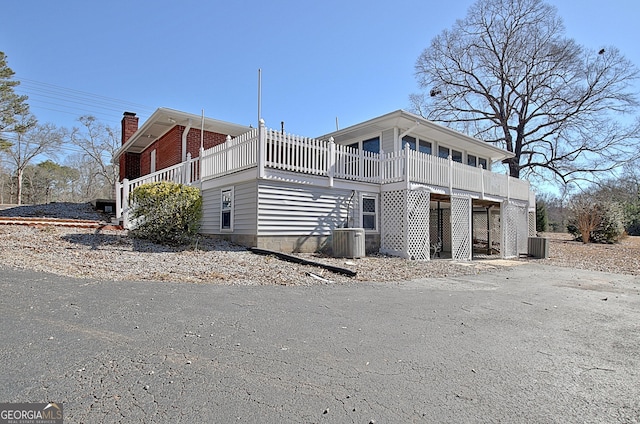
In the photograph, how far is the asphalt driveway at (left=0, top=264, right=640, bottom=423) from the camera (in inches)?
92.3

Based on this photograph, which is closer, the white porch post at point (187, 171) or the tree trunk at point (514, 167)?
the white porch post at point (187, 171)

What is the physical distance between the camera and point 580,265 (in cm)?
1206

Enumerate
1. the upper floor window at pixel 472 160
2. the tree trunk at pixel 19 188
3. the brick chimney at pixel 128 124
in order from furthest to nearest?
the tree trunk at pixel 19 188 < the brick chimney at pixel 128 124 < the upper floor window at pixel 472 160

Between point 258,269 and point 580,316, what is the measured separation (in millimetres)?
5543

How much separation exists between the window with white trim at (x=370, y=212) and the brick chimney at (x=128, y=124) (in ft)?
48.4

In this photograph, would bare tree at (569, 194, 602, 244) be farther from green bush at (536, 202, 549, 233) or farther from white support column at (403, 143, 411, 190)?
white support column at (403, 143, 411, 190)

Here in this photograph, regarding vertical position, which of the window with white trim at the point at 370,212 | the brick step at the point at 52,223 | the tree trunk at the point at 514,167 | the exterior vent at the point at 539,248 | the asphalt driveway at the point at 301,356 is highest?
the tree trunk at the point at 514,167

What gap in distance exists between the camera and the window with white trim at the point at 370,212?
1201 centimetres

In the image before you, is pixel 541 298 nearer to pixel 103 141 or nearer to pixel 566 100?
pixel 566 100

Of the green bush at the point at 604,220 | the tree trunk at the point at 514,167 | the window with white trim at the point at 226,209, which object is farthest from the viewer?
the tree trunk at the point at 514,167

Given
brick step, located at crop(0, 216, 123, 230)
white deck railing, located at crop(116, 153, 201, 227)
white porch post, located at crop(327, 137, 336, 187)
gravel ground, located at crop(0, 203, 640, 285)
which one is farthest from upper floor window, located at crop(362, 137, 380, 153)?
brick step, located at crop(0, 216, 123, 230)

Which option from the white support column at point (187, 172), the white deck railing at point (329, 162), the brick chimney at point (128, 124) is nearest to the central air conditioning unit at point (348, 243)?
the white deck railing at point (329, 162)

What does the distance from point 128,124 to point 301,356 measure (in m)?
20.7

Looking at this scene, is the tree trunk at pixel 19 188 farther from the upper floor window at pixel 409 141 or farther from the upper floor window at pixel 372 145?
the upper floor window at pixel 409 141
